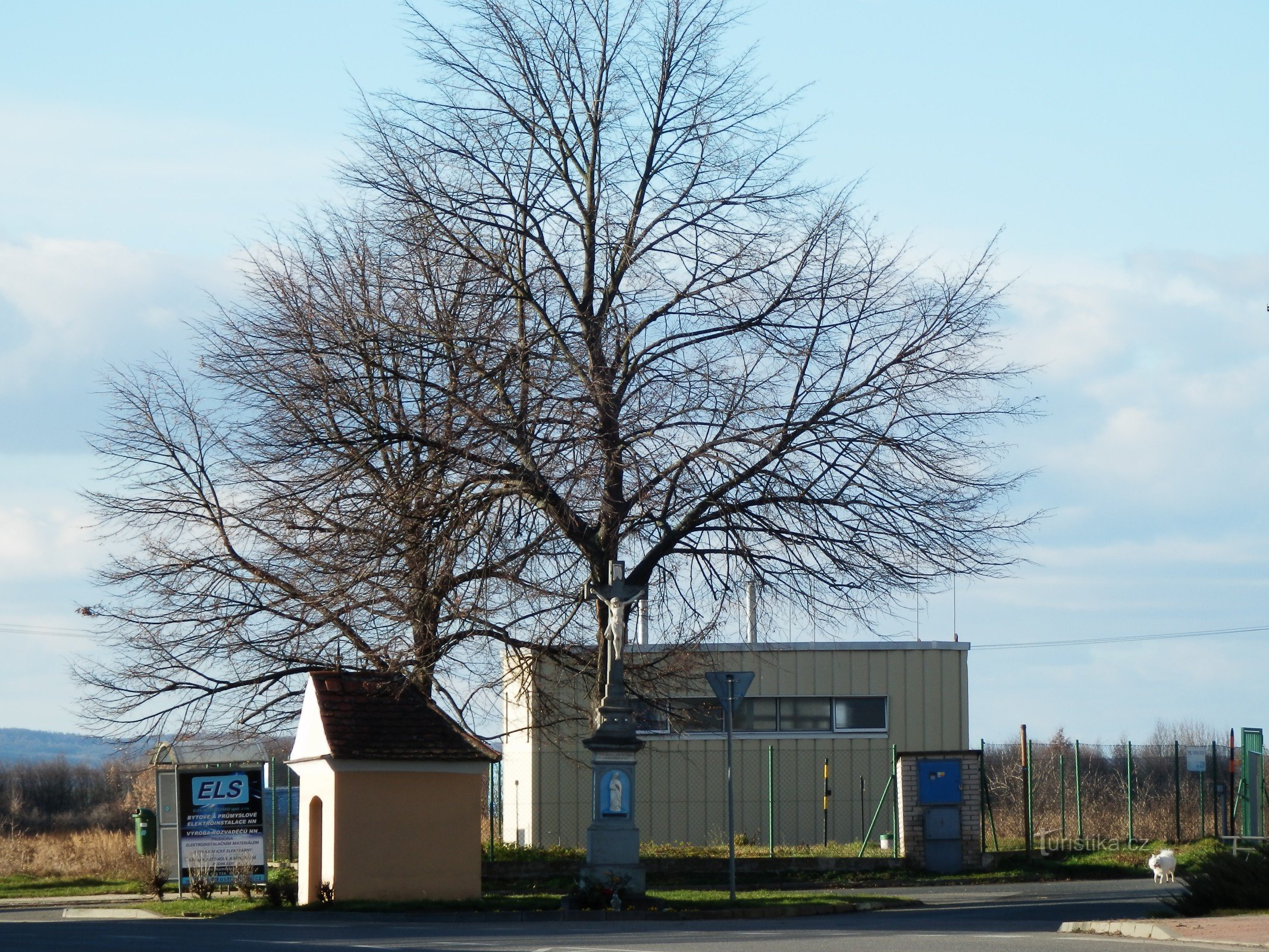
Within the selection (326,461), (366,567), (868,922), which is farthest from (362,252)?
(868,922)

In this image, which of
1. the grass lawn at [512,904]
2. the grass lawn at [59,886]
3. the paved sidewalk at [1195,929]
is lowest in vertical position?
the grass lawn at [59,886]

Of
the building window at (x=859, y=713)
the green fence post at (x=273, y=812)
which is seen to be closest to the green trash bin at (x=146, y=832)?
the green fence post at (x=273, y=812)

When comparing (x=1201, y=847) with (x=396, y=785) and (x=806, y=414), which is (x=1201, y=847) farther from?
(x=396, y=785)

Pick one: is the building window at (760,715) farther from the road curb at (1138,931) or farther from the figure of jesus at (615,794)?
the road curb at (1138,931)

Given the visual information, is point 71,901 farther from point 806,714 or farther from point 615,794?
point 806,714

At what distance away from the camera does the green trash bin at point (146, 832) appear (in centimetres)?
2800

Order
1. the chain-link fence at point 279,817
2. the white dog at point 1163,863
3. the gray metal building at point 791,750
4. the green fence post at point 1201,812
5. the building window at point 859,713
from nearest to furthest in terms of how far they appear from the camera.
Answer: the white dog at point 1163,863 < the chain-link fence at point 279,817 < the green fence post at point 1201,812 < the gray metal building at point 791,750 < the building window at point 859,713

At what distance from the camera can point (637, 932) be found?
1627 centimetres

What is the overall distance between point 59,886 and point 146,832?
177cm

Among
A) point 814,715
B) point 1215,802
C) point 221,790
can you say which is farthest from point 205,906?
point 1215,802

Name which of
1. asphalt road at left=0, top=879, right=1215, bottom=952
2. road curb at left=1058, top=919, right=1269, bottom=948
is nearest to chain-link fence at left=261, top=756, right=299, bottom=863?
asphalt road at left=0, top=879, right=1215, bottom=952

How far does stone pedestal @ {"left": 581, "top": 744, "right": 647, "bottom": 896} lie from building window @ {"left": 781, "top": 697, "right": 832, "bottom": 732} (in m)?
16.6

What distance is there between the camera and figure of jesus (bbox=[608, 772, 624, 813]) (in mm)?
19156

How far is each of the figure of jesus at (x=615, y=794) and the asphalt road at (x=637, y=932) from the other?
5.20 feet
